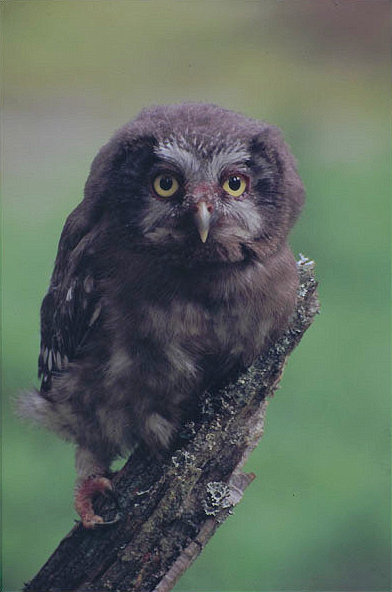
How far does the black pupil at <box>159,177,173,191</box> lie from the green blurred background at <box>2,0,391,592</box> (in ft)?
2.06

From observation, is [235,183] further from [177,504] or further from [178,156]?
[177,504]

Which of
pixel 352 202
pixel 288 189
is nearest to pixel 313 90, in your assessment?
pixel 352 202

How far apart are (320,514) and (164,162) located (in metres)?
1.58

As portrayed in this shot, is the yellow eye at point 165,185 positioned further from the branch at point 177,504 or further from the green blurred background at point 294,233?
the green blurred background at point 294,233

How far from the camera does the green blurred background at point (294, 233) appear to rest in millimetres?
2414

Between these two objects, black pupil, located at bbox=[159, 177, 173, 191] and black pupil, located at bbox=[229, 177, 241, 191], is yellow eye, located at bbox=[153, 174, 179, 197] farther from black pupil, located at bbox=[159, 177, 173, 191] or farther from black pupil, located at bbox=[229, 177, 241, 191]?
black pupil, located at bbox=[229, 177, 241, 191]

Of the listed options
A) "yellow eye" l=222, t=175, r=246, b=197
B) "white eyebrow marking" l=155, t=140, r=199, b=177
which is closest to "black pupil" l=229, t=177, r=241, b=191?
"yellow eye" l=222, t=175, r=246, b=197

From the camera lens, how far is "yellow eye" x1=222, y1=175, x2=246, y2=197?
5.76 ft

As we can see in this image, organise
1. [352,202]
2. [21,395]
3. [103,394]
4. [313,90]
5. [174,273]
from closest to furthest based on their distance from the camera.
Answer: [174,273]
[103,394]
[21,395]
[313,90]
[352,202]

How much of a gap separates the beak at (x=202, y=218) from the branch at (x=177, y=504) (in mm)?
347

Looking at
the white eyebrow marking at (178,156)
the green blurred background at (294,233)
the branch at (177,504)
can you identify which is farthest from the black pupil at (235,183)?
the green blurred background at (294,233)

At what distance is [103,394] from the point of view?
2.02m

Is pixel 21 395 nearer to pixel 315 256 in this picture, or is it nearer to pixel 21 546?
pixel 21 546

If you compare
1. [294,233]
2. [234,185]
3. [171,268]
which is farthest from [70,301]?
[294,233]
